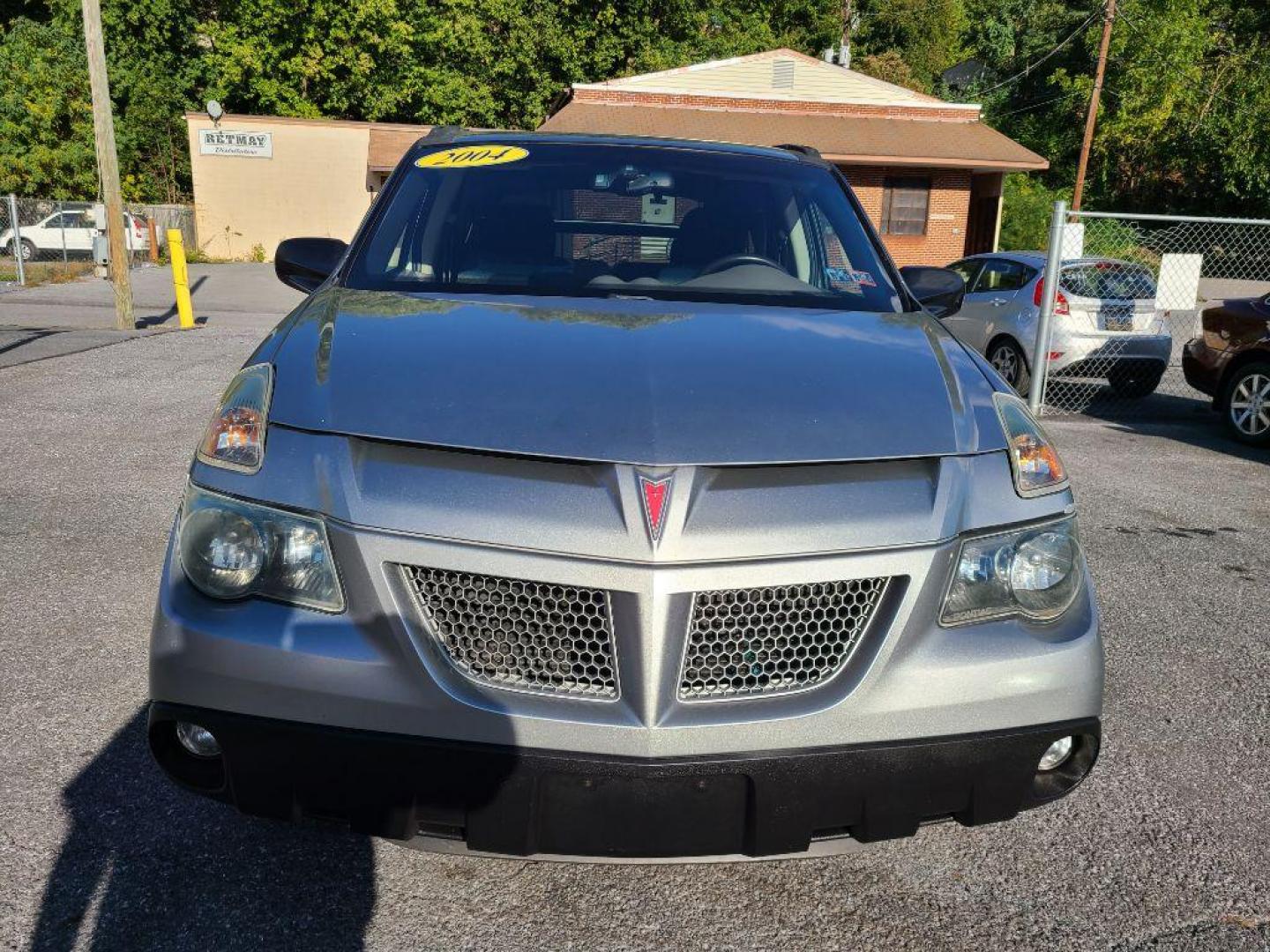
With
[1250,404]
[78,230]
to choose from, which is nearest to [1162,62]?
[78,230]

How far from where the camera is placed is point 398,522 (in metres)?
1.97

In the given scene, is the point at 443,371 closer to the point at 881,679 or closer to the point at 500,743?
the point at 500,743

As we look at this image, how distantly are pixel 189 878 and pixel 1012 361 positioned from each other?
32.7 ft

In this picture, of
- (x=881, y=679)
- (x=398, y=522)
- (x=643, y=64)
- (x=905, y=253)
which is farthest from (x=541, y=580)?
(x=643, y=64)

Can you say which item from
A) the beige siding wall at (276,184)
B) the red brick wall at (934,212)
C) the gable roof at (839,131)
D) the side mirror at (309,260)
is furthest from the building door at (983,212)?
the side mirror at (309,260)

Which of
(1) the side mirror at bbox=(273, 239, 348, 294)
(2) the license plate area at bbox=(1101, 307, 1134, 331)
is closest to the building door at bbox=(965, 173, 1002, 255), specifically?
(2) the license plate area at bbox=(1101, 307, 1134, 331)

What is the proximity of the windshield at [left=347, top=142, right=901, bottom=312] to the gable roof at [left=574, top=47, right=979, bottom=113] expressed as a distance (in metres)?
27.8

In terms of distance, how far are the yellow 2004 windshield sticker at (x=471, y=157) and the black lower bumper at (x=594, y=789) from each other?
7.20ft

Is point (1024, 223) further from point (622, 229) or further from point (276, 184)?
point (622, 229)

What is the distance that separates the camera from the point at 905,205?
29531 millimetres

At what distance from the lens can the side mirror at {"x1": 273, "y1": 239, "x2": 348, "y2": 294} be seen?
11.6 ft

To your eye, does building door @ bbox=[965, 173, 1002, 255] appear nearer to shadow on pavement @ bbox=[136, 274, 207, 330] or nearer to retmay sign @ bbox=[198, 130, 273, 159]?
shadow on pavement @ bbox=[136, 274, 207, 330]

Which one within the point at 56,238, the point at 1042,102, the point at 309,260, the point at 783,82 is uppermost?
the point at 783,82

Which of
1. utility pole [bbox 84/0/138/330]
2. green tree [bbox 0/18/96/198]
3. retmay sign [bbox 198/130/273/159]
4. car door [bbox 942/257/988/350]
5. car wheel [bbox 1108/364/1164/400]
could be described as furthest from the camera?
green tree [bbox 0/18/96/198]
